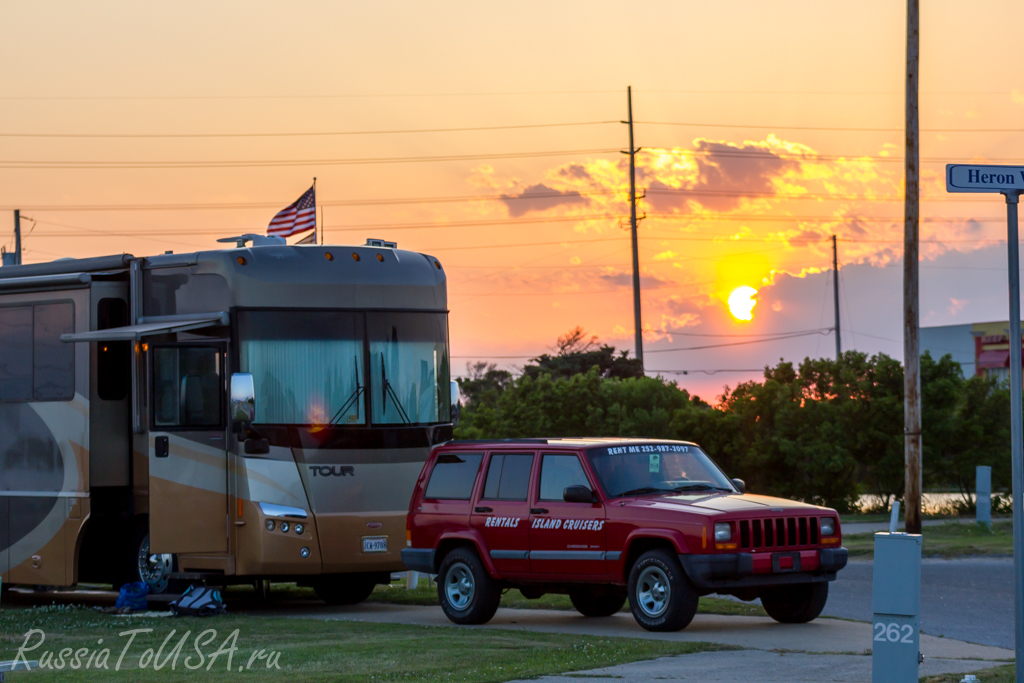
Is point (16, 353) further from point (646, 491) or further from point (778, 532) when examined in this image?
point (778, 532)

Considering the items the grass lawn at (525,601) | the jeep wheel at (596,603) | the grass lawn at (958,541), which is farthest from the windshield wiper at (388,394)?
the grass lawn at (958,541)

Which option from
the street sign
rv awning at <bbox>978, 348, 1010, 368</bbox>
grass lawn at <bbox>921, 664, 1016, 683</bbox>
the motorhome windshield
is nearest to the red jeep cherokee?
the motorhome windshield

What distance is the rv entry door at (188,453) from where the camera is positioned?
1596 centimetres

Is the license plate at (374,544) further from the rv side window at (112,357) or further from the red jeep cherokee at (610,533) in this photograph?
the rv side window at (112,357)

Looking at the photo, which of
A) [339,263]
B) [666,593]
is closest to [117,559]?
[339,263]

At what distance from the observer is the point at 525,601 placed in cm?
1727

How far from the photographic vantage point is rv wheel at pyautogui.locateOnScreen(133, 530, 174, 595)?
54.2 feet

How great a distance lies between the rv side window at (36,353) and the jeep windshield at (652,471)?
669 cm

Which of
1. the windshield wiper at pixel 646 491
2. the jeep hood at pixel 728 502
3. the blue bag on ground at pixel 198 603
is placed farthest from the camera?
the blue bag on ground at pixel 198 603

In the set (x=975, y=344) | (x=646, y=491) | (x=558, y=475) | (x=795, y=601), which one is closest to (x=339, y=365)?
(x=558, y=475)

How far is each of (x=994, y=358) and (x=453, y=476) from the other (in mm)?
65398

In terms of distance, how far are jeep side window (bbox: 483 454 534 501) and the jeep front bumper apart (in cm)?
213

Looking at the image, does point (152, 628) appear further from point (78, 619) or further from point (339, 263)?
point (339, 263)

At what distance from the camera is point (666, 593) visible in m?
13.3
